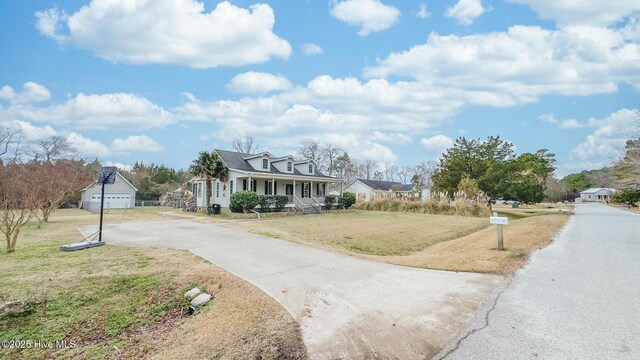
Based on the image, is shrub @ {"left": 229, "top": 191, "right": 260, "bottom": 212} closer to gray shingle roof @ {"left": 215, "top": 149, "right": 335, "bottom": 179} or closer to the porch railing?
gray shingle roof @ {"left": 215, "top": 149, "right": 335, "bottom": 179}

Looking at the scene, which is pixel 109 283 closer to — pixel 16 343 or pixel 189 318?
pixel 16 343

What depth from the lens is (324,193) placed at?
31.0 metres

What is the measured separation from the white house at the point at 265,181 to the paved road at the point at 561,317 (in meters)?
19.7

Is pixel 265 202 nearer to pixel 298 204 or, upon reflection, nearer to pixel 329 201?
pixel 298 204

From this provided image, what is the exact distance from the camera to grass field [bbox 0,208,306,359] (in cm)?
386

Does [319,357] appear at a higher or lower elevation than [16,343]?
higher

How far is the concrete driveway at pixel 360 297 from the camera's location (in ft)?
12.1

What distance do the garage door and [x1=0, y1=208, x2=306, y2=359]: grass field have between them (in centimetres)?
3264

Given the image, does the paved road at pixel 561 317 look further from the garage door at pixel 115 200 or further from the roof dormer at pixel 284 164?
the garage door at pixel 115 200

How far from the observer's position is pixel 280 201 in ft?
78.6

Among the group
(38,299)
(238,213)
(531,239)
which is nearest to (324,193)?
(238,213)

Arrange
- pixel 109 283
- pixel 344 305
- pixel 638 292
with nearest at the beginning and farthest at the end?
pixel 344 305, pixel 638 292, pixel 109 283

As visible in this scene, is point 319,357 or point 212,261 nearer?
point 319,357

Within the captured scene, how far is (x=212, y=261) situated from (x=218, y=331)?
3.89 m
